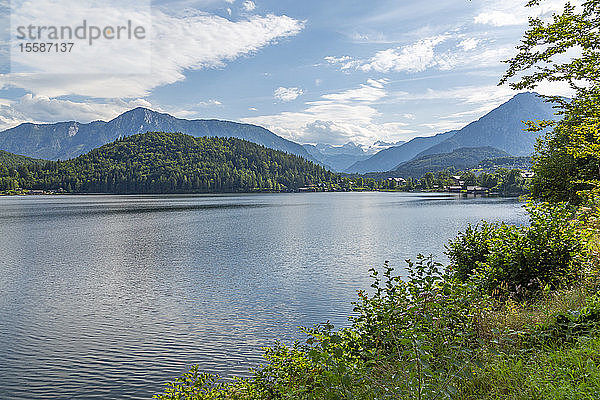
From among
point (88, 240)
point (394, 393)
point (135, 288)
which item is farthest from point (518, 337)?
point (88, 240)

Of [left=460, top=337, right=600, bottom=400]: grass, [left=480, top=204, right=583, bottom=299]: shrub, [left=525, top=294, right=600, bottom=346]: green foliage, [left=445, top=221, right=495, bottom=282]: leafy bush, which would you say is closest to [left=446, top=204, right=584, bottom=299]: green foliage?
[left=480, top=204, right=583, bottom=299]: shrub

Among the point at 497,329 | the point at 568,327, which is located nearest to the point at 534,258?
the point at 568,327

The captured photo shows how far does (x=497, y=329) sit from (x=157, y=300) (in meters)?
20.1

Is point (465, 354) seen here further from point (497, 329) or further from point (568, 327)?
point (568, 327)

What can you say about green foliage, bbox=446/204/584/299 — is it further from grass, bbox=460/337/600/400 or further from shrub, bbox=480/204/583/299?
grass, bbox=460/337/600/400

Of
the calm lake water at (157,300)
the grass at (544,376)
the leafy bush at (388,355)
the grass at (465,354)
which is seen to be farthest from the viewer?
the calm lake water at (157,300)

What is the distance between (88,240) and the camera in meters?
48.2

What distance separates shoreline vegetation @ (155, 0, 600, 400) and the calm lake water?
308 cm

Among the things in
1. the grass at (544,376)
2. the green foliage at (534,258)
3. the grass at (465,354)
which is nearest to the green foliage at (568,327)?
the grass at (465,354)

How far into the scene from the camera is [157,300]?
23312mm

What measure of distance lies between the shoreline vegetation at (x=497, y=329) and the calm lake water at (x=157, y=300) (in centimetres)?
308

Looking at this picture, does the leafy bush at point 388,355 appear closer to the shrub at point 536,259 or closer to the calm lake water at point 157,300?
the shrub at point 536,259

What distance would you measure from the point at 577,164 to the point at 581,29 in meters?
21.2

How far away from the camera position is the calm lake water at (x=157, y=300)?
14617mm
